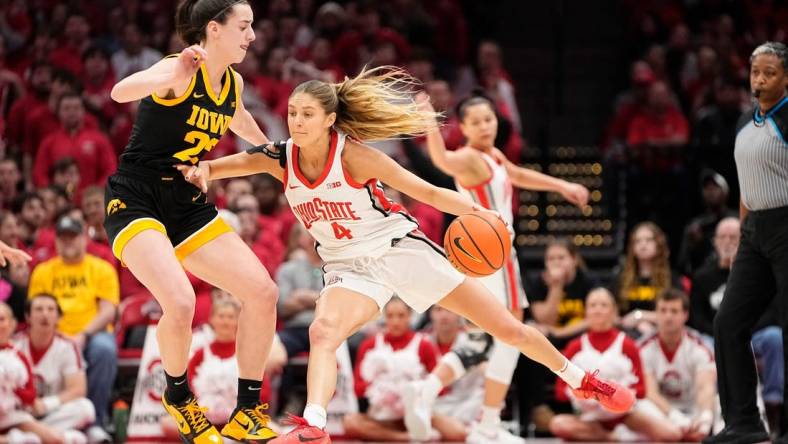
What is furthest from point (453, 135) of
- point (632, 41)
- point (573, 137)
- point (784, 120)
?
point (784, 120)

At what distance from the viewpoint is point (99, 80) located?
1279 centimetres

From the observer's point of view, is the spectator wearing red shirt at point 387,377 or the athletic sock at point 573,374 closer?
the athletic sock at point 573,374

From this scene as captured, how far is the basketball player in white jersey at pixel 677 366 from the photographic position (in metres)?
9.16

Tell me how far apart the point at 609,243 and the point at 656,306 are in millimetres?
2821

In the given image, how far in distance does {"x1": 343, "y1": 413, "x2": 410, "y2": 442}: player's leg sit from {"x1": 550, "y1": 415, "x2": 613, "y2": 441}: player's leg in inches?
46.6

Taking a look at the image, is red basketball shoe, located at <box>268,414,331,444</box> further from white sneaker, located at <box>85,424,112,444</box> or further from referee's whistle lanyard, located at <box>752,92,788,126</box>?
white sneaker, located at <box>85,424,112,444</box>

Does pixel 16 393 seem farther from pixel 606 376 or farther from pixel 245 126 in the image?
pixel 606 376

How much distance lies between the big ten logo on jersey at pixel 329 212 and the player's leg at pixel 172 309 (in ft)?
2.26

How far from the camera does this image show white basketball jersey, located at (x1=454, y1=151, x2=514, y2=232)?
26.4 feet

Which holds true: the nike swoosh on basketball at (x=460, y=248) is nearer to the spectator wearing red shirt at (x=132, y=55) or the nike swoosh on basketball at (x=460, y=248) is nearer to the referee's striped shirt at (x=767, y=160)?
the referee's striped shirt at (x=767, y=160)

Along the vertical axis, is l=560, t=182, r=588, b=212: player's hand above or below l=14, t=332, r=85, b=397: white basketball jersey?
above

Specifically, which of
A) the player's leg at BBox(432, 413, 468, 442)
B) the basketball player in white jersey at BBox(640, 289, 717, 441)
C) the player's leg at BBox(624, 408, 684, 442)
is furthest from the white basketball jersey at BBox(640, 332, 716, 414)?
the player's leg at BBox(432, 413, 468, 442)

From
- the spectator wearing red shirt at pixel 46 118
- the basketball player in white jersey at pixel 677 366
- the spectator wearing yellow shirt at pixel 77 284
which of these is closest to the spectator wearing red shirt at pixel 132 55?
the spectator wearing red shirt at pixel 46 118

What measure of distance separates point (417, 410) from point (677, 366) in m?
2.18
